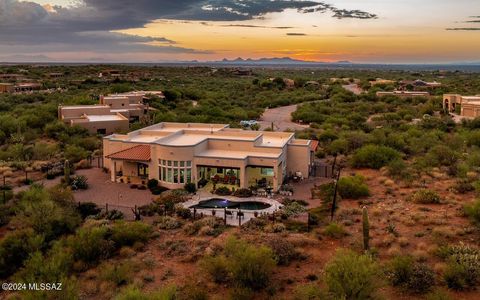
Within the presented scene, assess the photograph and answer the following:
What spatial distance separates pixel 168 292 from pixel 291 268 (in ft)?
19.6

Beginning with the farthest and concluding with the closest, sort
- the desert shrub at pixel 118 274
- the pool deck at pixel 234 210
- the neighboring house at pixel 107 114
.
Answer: the neighboring house at pixel 107 114, the pool deck at pixel 234 210, the desert shrub at pixel 118 274

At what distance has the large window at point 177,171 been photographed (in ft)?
98.8

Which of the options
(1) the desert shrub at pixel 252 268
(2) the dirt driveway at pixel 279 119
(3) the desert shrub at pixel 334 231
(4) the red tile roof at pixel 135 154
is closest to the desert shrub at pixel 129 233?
(1) the desert shrub at pixel 252 268

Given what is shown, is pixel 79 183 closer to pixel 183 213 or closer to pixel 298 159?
pixel 183 213

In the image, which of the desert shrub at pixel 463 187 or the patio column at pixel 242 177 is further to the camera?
the patio column at pixel 242 177

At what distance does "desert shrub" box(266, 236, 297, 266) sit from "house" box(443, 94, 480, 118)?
4829 cm

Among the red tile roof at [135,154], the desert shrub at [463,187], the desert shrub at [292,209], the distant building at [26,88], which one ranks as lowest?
the desert shrub at [292,209]

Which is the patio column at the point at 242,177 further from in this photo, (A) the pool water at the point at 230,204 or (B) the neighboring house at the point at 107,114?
(B) the neighboring house at the point at 107,114

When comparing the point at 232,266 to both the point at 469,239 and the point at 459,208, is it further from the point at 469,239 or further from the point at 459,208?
the point at 459,208

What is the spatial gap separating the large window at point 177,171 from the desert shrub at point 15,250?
11.4 metres

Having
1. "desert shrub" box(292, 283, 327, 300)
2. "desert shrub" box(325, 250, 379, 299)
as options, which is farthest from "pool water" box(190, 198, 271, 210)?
"desert shrub" box(325, 250, 379, 299)

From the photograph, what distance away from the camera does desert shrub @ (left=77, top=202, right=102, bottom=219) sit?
81.3 ft

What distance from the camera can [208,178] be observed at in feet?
101

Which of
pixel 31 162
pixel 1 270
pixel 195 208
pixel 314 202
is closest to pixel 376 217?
pixel 314 202
